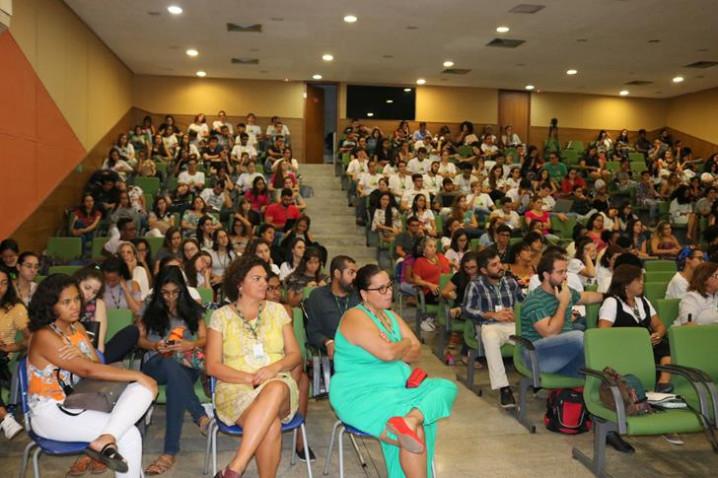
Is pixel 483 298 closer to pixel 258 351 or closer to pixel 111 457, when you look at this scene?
pixel 258 351

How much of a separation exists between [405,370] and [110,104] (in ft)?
36.1

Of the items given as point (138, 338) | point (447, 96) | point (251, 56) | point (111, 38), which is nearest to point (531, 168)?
point (447, 96)

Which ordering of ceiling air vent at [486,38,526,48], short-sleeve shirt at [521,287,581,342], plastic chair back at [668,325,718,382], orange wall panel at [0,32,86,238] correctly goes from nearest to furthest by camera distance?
plastic chair back at [668,325,718,382] → short-sleeve shirt at [521,287,581,342] → orange wall panel at [0,32,86,238] → ceiling air vent at [486,38,526,48]

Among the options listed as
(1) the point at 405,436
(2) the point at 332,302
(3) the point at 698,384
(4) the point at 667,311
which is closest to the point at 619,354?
(3) the point at 698,384

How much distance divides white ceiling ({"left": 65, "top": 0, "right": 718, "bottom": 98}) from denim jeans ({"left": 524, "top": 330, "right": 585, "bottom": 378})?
231 inches

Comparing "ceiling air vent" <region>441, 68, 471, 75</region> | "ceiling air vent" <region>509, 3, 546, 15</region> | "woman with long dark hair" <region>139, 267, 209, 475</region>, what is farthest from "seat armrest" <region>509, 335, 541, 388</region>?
"ceiling air vent" <region>441, 68, 471, 75</region>

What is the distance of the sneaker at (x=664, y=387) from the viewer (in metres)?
3.98

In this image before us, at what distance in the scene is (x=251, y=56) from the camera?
12.7m

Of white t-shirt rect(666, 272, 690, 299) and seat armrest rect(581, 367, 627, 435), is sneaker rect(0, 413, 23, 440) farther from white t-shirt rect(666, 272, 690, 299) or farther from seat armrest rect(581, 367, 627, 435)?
white t-shirt rect(666, 272, 690, 299)

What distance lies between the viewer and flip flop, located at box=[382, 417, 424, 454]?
2.72 metres

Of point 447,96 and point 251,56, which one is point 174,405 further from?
point 447,96

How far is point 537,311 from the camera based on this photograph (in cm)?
434

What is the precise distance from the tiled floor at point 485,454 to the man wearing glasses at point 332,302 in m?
0.63

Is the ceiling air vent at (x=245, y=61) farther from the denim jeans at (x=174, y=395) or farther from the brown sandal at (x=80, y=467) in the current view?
the brown sandal at (x=80, y=467)
